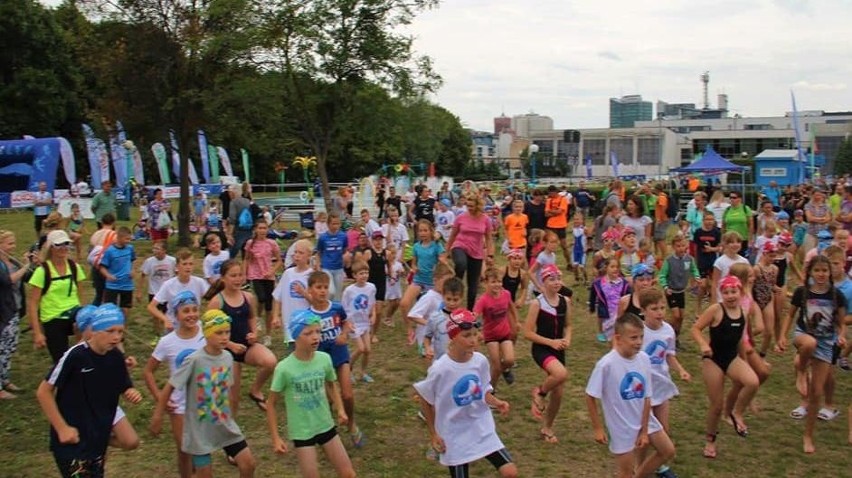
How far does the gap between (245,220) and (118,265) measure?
15.7 ft

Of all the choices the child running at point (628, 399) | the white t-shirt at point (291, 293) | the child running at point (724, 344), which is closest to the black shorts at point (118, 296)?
the white t-shirt at point (291, 293)

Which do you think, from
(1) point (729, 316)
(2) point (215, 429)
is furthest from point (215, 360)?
(1) point (729, 316)

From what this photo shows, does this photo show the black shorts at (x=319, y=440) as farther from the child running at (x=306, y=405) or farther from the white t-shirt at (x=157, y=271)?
the white t-shirt at (x=157, y=271)

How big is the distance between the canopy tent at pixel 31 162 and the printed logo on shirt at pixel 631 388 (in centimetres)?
3094

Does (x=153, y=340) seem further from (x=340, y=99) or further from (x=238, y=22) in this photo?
(x=340, y=99)

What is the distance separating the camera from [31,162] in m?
33.5

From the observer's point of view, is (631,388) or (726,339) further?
(726,339)

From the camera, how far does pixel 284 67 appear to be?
21562 millimetres

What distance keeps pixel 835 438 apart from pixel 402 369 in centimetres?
476

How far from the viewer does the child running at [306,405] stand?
4949 mm

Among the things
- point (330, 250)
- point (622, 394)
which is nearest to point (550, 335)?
point (622, 394)

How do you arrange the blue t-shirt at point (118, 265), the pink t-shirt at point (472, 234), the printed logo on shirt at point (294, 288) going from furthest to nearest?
the pink t-shirt at point (472, 234) → the blue t-shirt at point (118, 265) → the printed logo on shirt at point (294, 288)

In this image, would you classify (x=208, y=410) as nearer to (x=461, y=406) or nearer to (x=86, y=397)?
(x=86, y=397)

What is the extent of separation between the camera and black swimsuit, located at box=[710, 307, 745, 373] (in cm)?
622
